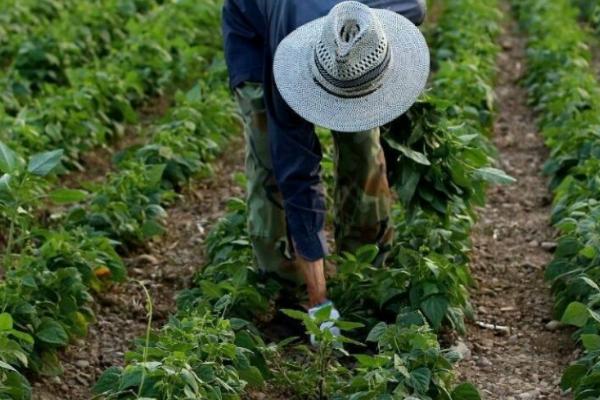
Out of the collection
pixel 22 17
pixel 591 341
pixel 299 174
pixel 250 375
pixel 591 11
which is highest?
pixel 299 174

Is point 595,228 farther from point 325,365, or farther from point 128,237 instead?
point 128,237

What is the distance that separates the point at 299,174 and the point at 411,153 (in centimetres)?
53

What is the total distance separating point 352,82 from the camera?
423 centimetres

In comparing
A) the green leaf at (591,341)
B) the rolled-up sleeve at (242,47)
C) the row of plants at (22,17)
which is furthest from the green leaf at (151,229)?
the row of plants at (22,17)

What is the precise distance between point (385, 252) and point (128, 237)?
1.25 m

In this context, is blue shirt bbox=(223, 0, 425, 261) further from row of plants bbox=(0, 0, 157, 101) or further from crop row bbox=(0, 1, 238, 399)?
row of plants bbox=(0, 0, 157, 101)

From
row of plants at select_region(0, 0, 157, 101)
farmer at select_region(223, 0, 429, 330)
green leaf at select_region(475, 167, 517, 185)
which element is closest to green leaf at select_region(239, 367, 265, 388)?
farmer at select_region(223, 0, 429, 330)

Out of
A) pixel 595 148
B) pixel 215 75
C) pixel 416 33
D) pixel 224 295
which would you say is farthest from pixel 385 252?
pixel 215 75

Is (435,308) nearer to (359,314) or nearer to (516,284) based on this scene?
(359,314)

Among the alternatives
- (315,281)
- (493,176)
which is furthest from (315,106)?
(493,176)

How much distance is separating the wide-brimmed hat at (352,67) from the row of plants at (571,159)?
33.2 inches

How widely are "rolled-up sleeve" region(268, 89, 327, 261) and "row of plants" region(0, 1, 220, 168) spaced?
2.03 metres

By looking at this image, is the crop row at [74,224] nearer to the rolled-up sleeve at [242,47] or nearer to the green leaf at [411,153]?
the rolled-up sleeve at [242,47]

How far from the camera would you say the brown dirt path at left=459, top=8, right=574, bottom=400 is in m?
→ 4.91
